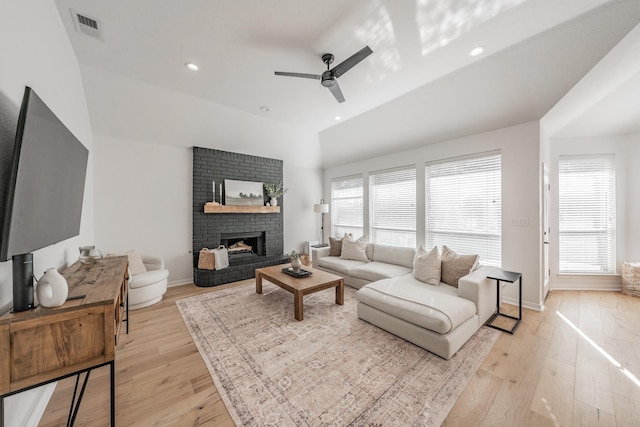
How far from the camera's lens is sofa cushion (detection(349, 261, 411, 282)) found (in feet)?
11.7

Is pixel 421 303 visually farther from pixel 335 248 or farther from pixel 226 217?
pixel 226 217

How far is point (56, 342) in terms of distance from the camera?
1.21 metres

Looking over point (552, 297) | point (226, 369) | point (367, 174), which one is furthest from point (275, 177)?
point (552, 297)

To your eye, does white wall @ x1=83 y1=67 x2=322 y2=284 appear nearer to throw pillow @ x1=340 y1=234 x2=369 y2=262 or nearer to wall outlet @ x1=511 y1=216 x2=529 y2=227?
throw pillow @ x1=340 y1=234 x2=369 y2=262

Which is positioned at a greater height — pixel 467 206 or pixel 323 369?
pixel 467 206

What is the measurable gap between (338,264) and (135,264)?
3150 millimetres

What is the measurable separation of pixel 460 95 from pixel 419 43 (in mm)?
1196

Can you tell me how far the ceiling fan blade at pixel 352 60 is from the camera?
2.09 meters

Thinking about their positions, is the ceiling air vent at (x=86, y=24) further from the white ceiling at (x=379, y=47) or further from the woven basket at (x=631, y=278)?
the woven basket at (x=631, y=278)

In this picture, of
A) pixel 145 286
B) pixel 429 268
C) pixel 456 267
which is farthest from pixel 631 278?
pixel 145 286

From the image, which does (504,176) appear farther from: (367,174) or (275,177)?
(275,177)

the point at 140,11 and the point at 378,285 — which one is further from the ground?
the point at 140,11

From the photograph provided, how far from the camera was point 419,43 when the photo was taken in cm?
232

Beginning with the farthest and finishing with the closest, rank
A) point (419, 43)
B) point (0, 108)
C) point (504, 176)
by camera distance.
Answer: point (504, 176) → point (419, 43) → point (0, 108)
